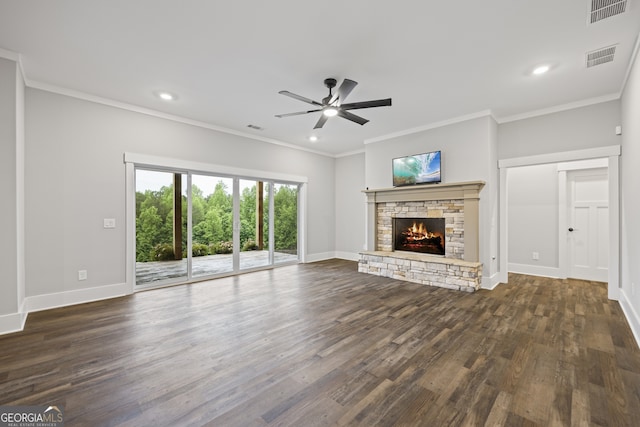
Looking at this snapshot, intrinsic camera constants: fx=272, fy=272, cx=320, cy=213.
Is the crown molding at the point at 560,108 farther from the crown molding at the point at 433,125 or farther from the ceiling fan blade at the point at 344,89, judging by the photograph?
the ceiling fan blade at the point at 344,89

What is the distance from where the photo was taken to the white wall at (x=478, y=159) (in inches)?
183

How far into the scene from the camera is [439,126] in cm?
521

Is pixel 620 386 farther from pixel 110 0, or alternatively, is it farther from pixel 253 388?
pixel 110 0

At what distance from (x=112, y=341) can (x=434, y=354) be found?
308 cm

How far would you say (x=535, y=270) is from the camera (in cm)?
559

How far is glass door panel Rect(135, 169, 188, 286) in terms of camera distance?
454 centimetres

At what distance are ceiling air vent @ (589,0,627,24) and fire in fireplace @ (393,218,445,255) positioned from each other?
341cm

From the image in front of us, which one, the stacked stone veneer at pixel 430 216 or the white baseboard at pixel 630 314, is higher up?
the stacked stone veneer at pixel 430 216

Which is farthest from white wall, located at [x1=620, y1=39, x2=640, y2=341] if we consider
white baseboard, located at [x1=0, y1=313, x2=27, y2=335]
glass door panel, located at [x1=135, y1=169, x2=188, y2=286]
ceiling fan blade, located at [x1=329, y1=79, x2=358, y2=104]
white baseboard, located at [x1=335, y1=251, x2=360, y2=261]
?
white baseboard, located at [x1=0, y1=313, x2=27, y2=335]

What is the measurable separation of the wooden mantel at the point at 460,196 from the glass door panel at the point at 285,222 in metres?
2.06

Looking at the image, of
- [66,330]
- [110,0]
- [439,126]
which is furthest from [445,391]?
[439,126]

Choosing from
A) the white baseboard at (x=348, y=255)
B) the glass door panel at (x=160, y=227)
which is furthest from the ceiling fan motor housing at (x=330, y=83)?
the white baseboard at (x=348, y=255)

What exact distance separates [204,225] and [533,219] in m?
6.62

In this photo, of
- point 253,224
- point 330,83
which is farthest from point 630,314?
point 253,224
